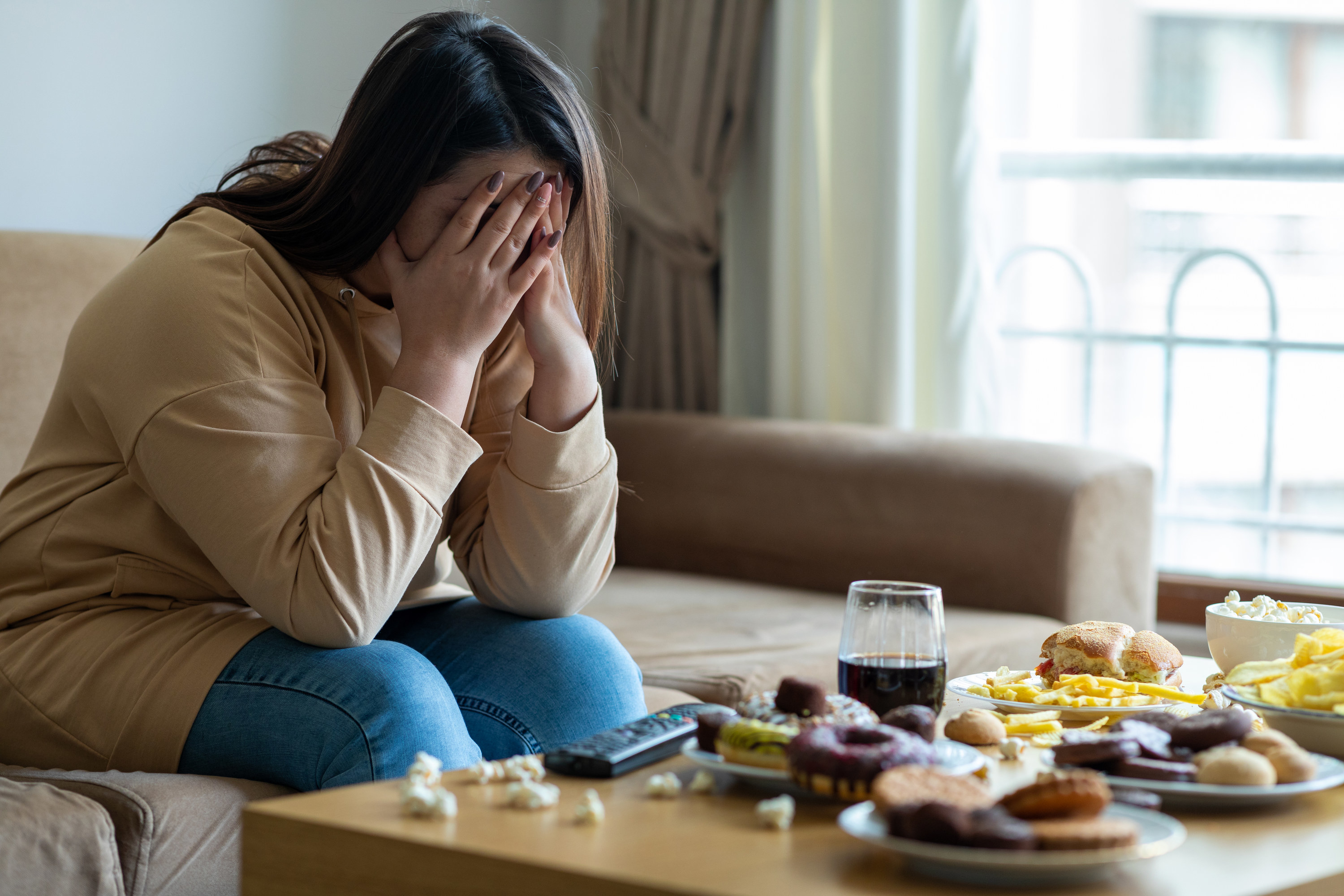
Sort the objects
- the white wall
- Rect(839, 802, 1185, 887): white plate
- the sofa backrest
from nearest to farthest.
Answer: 1. Rect(839, 802, 1185, 887): white plate
2. the sofa backrest
3. the white wall

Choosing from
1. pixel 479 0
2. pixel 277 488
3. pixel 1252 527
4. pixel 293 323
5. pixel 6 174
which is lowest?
pixel 1252 527

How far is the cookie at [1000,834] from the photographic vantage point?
2.23 ft

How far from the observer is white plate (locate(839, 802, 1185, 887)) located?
68 cm

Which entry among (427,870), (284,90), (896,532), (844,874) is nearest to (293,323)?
(427,870)

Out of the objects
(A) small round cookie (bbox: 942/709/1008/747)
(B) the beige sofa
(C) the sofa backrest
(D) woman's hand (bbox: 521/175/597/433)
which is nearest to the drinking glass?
(A) small round cookie (bbox: 942/709/1008/747)

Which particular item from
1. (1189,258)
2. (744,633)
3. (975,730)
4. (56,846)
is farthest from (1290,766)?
(1189,258)

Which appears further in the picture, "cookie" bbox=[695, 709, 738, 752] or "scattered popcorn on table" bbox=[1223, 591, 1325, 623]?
"scattered popcorn on table" bbox=[1223, 591, 1325, 623]

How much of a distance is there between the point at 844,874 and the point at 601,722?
0.55 metres

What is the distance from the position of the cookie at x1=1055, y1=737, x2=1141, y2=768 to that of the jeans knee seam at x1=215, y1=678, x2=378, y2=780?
0.50m

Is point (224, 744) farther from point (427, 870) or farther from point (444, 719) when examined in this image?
point (427, 870)

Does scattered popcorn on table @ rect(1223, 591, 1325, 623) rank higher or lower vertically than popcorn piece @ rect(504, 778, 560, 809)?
higher

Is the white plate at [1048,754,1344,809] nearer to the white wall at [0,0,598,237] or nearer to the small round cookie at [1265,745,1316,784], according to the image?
the small round cookie at [1265,745,1316,784]

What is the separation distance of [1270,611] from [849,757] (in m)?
0.56

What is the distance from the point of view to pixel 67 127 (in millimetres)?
2188
